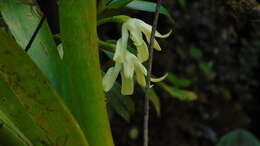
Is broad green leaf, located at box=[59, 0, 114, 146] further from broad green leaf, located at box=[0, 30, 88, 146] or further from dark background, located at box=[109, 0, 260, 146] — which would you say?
dark background, located at box=[109, 0, 260, 146]

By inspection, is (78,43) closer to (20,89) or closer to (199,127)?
(20,89)

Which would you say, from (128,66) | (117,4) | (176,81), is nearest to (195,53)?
(176,81)

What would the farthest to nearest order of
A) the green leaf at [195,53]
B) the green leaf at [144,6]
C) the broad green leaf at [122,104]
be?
1. the green leaf at [195,53]
2. the broad green leaf at [122,104]
3. the green leaf at [144,6]

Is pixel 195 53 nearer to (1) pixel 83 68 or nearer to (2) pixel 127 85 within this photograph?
(2) pixel 127 85

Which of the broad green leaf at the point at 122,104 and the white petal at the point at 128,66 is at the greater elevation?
the white petal at the point at 128,66

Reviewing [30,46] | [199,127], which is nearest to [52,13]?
[30,46]

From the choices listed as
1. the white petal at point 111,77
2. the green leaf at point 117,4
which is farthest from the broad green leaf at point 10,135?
the green leaf at point 117,4

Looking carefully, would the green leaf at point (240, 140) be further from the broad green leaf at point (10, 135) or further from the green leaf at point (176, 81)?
the green leaf at point (176, 81)
